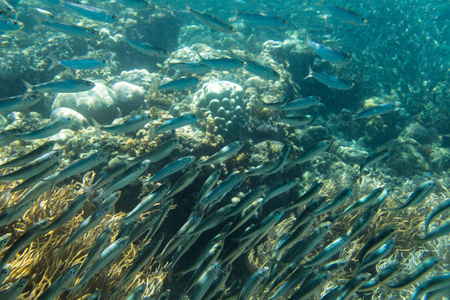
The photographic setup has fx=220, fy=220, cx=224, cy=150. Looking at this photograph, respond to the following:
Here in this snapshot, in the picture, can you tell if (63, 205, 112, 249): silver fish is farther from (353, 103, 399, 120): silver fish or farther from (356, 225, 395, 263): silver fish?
(353, 103, 399, 120): silver fish

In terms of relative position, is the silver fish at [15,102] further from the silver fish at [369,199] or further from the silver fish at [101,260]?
the silver fish at [369,199]

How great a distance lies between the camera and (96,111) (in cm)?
769

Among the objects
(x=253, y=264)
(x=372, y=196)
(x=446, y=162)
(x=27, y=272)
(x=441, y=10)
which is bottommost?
(x=253, y=264)

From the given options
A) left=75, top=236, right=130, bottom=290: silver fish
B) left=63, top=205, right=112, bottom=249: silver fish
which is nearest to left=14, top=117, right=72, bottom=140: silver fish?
left=63, top=205, right=112, bottom=249: silver fish

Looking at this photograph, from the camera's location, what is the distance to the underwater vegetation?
117 inches

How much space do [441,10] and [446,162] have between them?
591 inches

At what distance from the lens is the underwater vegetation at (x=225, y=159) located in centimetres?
297

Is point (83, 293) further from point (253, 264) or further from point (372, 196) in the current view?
point (372, 196)

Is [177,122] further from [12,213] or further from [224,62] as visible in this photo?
[12,213]

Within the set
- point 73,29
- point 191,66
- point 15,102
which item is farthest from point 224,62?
point 15,102

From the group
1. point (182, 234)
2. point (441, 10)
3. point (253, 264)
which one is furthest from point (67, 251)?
point (441, 10)

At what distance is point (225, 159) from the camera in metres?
4.02

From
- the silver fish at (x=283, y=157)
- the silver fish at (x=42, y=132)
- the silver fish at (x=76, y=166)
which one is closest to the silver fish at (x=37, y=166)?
the silver fish at (x=76, y=166)

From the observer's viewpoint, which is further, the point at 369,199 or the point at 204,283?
the point at 369,199
